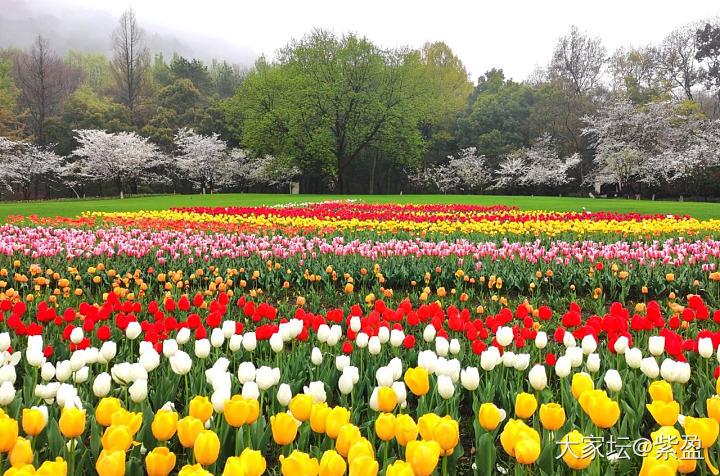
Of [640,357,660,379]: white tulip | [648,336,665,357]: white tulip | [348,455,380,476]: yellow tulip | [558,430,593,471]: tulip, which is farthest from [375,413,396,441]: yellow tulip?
[648,336,665,357]: white tulip

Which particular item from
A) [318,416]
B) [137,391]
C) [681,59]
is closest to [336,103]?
[681,59]

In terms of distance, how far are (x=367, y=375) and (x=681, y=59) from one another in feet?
141

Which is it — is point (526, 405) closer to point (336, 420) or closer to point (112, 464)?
point (336, 420)

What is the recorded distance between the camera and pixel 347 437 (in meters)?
1.36

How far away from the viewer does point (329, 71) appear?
35031 millimetres

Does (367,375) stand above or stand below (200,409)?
below

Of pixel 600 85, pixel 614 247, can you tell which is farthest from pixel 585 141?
pixel 614 247

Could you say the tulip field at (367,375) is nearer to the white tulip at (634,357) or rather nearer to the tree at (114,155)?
the white tulip at (634,357)

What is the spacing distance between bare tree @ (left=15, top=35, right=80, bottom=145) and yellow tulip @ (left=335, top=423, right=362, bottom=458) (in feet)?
157

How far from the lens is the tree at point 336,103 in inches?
1359

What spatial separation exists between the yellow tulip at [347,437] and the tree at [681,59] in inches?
1680

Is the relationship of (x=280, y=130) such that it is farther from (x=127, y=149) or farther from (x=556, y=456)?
(x=556, y=456)

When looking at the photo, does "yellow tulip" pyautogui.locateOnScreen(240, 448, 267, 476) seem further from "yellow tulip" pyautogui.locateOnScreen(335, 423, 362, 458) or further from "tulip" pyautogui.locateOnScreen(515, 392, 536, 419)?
"tulip" pyautogui.locateOnScreen(515, 392, 536, 419)

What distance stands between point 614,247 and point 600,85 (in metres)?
38.8
